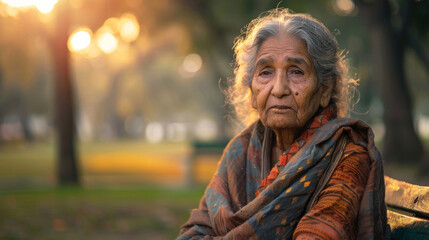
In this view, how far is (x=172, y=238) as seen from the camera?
288 inches

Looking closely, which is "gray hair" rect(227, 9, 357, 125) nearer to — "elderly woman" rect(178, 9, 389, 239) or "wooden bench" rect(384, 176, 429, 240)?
"elderly woman" rect(178, 9, 389, 239)

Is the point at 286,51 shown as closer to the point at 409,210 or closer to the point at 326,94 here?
the point at 326,94

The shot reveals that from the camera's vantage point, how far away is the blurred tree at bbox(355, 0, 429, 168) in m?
12.6

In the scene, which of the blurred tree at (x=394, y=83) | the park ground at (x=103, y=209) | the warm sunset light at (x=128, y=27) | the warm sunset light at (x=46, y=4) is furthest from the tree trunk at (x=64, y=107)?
the blurred tree at (x=394, y=83)

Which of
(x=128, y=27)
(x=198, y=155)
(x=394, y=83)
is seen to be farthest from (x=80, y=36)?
(x=394, y=83)

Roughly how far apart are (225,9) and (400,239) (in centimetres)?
1189

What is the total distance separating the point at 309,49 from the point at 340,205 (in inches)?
29.4

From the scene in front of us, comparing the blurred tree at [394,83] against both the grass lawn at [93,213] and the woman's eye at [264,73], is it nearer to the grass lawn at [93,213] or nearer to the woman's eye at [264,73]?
the grass lawn at [93,213]

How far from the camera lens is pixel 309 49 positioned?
248 centimetres

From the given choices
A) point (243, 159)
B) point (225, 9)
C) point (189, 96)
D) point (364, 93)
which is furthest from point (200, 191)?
point (189, 96)

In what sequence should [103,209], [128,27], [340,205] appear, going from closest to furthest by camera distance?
[340,205] < [103,209] < [128,27]

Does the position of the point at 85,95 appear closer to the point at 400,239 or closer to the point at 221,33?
the point at 221,33

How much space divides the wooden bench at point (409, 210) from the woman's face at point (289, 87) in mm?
537

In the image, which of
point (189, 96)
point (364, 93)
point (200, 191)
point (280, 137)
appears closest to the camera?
point (280, 137)
